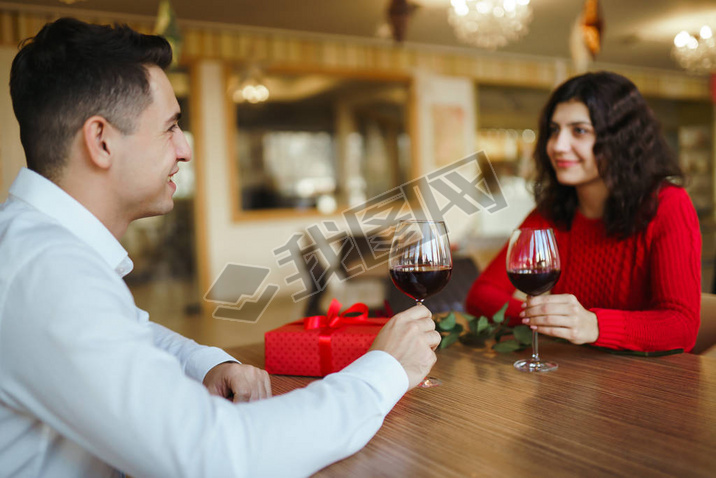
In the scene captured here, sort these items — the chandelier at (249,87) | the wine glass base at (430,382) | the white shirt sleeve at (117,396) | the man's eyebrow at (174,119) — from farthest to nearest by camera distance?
the chandelier at (249,87) → the wine glass base at (430,382) → the man's eyebrow at (174,119) → the white shirt sleeve at (117,396)

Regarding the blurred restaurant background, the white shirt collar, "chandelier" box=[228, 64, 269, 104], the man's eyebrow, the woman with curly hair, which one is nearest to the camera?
the white shirt collar

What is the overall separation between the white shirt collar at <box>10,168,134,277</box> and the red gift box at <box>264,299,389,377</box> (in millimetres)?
402

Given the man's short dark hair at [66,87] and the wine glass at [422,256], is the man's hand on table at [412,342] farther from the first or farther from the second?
the man's short dark hair at [66,87]

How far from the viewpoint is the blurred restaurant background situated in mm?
5250

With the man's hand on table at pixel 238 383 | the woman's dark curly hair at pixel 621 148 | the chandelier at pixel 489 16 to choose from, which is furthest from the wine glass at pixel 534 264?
the chandelier at pixel 489 16

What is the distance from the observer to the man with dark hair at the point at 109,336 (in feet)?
1.88

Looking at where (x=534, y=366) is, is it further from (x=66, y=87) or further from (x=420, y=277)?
(x=66, y=87)

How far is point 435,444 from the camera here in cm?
74

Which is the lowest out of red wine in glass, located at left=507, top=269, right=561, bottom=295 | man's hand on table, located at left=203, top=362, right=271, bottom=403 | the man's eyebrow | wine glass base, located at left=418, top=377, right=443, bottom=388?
wine glass base, located at left=418, top=377, right=443, bottom=388

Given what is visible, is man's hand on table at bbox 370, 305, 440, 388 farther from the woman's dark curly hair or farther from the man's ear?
the woman's dark curly hair

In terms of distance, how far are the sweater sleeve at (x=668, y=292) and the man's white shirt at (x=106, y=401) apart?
0.71m

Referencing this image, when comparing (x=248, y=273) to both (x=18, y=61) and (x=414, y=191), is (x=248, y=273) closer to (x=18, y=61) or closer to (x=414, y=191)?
(x=414, y=191)

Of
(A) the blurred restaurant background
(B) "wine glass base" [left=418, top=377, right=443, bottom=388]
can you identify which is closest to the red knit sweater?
(B) "wine glass base" [left=418, top=377, right=443, bottom=388]

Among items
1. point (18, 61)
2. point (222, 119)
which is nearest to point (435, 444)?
point (18, 61)
